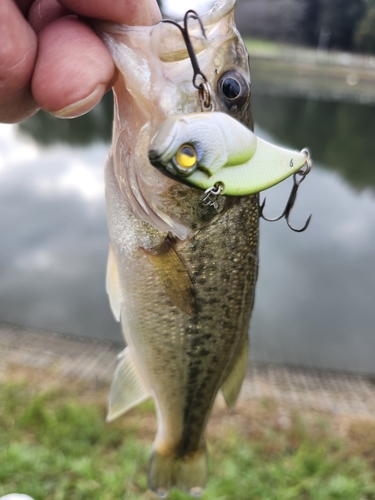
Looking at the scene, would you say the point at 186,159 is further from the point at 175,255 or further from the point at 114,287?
the point at 114,287

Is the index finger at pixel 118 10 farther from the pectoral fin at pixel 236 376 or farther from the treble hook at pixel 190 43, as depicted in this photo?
the pectoral fin at pixel 236 376

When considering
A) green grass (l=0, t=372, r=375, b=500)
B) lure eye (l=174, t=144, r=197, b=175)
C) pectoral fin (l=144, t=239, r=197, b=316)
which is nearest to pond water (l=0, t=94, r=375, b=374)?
green grass (l=0, t=372, r=375, b=500)

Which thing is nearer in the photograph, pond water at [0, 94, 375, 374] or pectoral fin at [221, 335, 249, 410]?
pectoral fin at [221, 335, 249, 410]

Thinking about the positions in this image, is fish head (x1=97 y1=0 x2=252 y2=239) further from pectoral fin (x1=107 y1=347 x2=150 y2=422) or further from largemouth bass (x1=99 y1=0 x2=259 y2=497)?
pectoral fin (x1=107 y1=347 x2=150 y2=422)

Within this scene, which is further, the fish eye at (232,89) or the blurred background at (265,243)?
the blurred background at (265,243)

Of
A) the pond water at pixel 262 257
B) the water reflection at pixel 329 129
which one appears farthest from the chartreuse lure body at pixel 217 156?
the water reflection at pixel 329 129

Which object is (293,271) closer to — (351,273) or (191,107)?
(351,273)
